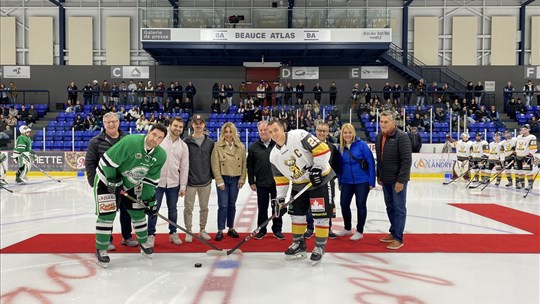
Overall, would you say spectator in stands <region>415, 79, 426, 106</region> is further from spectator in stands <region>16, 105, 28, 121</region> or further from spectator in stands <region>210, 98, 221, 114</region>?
spectator in stands <region>16, 105, 28, 121</region>

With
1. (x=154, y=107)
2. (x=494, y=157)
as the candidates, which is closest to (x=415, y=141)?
(x=494, y=157)

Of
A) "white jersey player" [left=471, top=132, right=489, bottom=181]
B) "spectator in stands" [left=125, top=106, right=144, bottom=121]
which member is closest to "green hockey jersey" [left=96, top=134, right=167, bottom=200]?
"white jersey player" [left=471, top=132, right=489, bottom=181]

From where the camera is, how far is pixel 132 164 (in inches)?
167

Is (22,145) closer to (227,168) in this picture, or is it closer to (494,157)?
(227,168)

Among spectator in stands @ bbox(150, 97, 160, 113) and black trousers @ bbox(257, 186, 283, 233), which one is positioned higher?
spectator in stands @ bbox(150, 97, 160, 113)

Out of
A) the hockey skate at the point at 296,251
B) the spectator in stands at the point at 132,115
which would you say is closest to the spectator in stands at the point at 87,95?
the spectator in stands at the point at 132,115

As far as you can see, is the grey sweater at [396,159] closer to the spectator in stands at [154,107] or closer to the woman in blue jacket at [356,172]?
the woman in blue jacket at [356,172]

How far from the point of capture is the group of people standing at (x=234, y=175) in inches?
169

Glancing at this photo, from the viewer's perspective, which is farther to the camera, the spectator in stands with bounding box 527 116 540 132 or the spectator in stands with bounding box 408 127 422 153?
the spectator in stands with bounding box 527 116 540 132

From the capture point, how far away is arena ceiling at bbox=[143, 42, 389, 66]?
64.1ft

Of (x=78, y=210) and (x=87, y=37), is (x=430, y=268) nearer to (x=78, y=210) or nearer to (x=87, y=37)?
(x=78, y=210)

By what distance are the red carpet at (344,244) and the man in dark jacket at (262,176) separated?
212mm

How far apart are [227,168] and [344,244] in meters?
1.70

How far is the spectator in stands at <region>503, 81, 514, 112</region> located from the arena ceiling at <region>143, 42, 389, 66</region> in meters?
6.21
